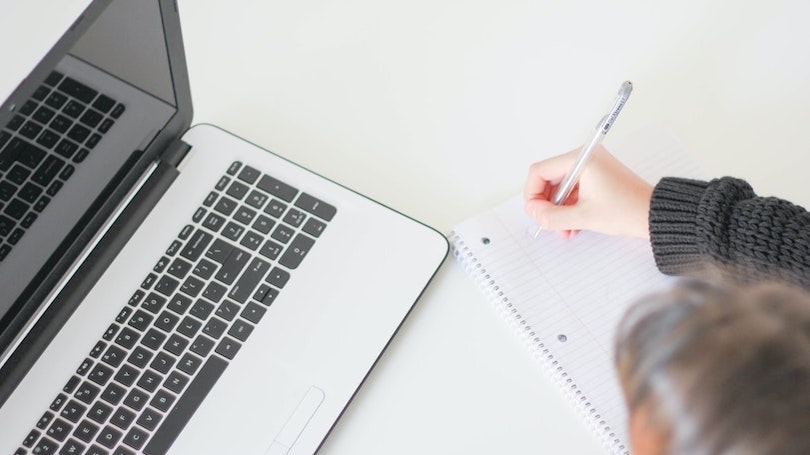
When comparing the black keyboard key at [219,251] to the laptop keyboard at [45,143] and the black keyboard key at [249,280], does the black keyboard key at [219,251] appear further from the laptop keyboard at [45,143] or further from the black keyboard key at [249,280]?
the laptop keyboard at [45,143]

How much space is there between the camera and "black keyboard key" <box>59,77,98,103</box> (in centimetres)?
58

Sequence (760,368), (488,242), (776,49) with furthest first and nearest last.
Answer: (776,49) → (488,242) → (760,368)

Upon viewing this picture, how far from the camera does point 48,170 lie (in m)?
0.63

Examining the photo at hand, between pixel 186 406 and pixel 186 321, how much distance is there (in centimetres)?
7

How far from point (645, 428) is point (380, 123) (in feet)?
1.44

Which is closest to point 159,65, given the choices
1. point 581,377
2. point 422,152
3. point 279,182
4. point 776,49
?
point 279,182

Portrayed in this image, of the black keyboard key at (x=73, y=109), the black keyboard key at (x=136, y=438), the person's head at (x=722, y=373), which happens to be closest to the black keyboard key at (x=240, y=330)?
the black keyboard key at (x=136, y=438)

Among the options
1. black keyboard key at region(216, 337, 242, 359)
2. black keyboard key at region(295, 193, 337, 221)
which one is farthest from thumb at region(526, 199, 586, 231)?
black keyboard key at region(216, 337, 242, 359)

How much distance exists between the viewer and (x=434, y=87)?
844 mm

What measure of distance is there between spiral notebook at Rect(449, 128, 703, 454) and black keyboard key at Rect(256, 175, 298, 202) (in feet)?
0.50

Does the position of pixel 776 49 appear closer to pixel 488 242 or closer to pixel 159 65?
pixel 488 242

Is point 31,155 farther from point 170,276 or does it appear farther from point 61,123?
point 170,276

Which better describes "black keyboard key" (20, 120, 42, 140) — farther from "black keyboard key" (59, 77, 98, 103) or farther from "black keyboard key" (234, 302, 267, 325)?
"black keyboard key" (234, 302, 267, 325)

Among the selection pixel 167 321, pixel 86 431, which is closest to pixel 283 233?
pixel 167 321
